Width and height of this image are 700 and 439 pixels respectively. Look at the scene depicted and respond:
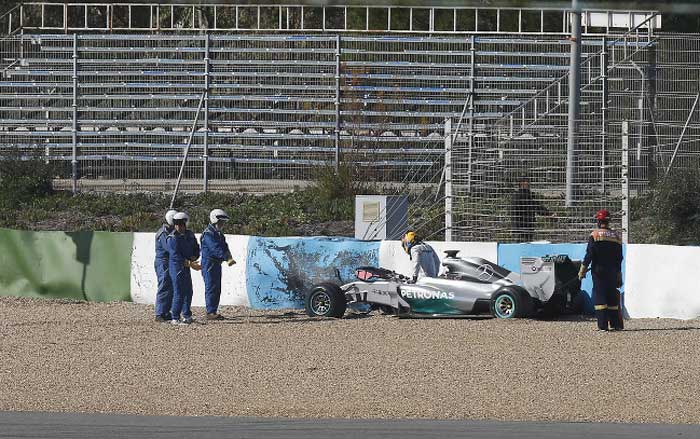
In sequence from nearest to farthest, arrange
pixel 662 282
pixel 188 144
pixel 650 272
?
pixel 662 282
pixel 650 272
pixel 188 144

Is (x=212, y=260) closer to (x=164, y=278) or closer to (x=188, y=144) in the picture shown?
(x=164, y=278)

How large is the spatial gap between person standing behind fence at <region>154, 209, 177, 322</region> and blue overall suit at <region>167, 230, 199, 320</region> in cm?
13

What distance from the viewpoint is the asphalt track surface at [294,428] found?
9.95 metres

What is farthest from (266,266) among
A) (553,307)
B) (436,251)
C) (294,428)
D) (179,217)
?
(294,428)

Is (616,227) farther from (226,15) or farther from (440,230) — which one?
(226,15)

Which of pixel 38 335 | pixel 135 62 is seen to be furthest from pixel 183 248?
pixel 135 62

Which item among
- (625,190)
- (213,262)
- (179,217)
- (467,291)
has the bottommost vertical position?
(467,291)

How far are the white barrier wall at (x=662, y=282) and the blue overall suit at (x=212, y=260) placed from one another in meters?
5.25

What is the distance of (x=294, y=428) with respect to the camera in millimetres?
10305

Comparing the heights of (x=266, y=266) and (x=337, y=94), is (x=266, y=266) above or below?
below

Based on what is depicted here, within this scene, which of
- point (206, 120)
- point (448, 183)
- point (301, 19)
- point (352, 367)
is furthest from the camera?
point (301, 19)

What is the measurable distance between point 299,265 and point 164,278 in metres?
2.20

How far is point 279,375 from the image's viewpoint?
13367 mm

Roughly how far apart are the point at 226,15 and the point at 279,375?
21922 mm
